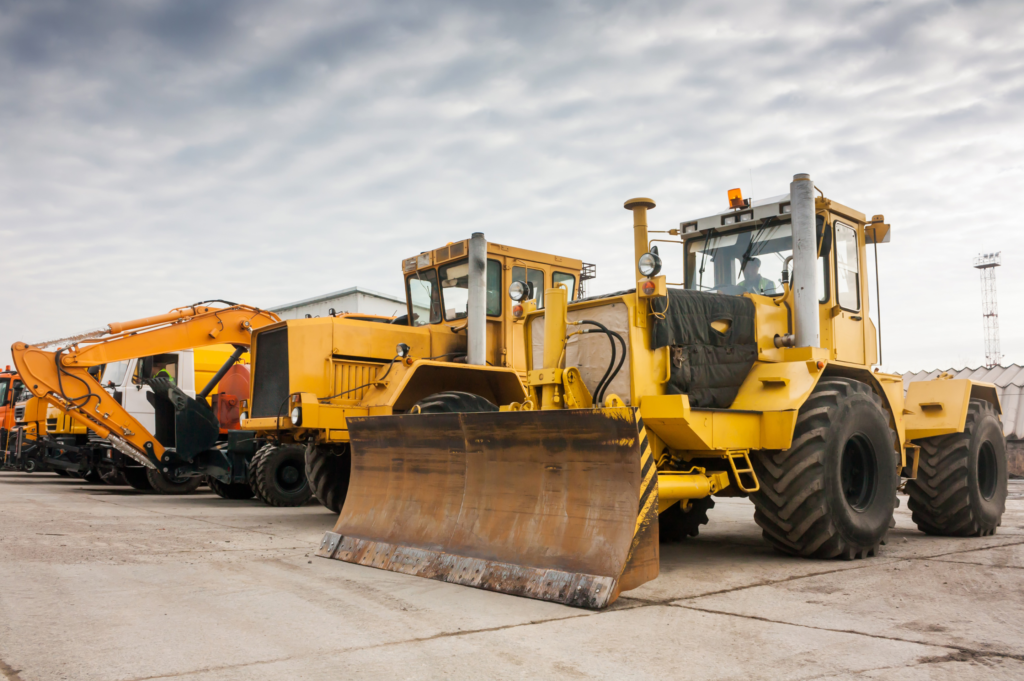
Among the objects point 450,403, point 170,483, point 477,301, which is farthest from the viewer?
point 170,483

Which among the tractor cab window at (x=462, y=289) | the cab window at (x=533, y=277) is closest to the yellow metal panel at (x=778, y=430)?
the cab window at (x=533, y=277)

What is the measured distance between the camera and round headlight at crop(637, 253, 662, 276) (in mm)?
6070

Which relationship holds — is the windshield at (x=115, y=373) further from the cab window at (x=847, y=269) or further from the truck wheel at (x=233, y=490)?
the cab window at (x=847, y=269)

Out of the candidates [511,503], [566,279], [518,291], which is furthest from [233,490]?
[511,503]

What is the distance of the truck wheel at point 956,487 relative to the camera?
776 cm

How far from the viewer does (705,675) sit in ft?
10.9

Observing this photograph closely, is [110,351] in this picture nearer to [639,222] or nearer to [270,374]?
[270,374]

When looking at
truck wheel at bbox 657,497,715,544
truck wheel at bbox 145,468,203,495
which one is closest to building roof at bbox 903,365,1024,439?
truck wheel at bbox 657,497,715,544

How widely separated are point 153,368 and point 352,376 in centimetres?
685

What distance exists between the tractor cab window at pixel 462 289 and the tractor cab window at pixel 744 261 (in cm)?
280

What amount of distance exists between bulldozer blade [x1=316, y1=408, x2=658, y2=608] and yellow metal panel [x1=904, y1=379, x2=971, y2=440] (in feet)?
13.9

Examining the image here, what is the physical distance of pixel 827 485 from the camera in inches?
235

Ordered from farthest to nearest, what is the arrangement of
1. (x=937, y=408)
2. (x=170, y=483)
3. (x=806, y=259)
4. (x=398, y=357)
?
(x=170, y=483) → (x=398, y=357) → (x=937, y=408) → (x=806, y=259)

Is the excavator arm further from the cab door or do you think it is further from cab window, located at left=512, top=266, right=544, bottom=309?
the cab door
